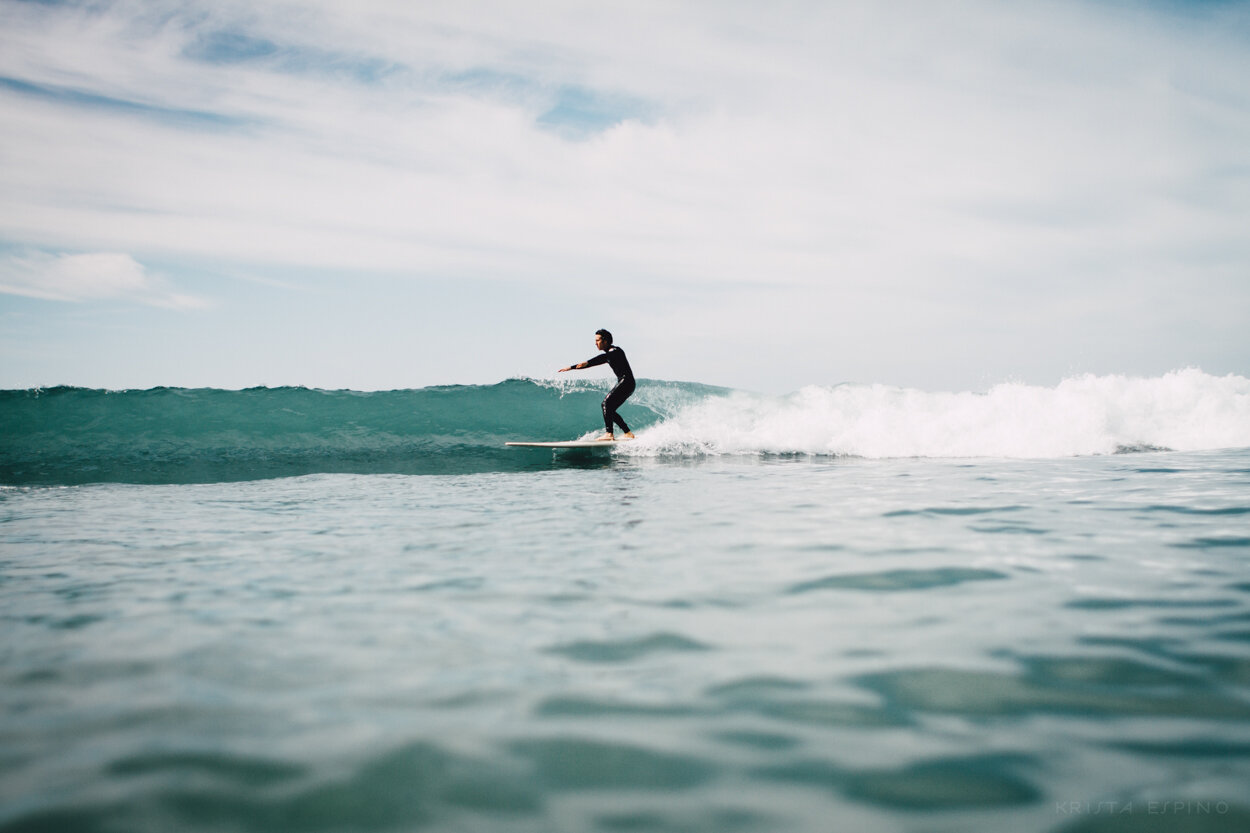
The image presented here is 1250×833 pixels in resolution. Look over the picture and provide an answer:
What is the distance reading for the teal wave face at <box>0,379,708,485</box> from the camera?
543 inches

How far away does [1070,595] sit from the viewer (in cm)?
338

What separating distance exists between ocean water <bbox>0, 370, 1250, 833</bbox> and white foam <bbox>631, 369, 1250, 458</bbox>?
776 cm

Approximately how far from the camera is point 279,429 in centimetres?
1814

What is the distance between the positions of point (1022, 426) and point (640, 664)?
600 inches

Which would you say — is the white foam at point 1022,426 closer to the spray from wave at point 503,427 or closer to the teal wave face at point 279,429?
the spray from wave at point 503,427

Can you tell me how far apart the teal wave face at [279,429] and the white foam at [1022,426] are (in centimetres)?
414

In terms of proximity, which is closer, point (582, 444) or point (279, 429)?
point (582, 444)

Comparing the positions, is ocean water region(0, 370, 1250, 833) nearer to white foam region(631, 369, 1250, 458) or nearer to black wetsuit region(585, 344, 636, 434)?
black wetsuit region(585, 344, 636, 434)

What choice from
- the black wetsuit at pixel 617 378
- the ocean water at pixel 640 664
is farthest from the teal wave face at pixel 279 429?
the ocean water at pixel 640 664

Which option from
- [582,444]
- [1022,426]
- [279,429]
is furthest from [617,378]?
[279,429]

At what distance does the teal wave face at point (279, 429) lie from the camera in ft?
45.3

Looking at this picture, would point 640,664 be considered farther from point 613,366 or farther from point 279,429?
point 279,429

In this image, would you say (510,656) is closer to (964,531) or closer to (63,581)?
(63,581)

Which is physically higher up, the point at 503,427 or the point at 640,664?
the point at 503,427
